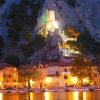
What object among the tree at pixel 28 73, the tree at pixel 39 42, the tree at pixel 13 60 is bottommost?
the tree at pixel 28 73

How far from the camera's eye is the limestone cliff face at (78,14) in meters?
133

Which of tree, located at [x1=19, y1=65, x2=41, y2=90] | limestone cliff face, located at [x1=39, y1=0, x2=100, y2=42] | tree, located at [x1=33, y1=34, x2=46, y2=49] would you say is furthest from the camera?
limestone cliff face, located at [x1=39, y1=0, x2=100, y2=42]

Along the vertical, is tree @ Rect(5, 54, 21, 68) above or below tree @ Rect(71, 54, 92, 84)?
above

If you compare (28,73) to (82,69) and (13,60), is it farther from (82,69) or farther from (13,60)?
(13,60)

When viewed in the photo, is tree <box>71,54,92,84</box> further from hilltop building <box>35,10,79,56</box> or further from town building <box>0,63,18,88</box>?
hilltop building <box>35,10,79,56</box>

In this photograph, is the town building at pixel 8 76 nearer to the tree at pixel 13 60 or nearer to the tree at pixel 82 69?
the tree at pixel 13 60

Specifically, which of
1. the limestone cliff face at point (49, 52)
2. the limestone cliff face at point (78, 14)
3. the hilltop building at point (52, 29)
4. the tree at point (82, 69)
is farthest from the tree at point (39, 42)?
the tree at point (82, 69)

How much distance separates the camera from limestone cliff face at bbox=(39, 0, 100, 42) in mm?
132750

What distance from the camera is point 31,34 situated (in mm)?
130750

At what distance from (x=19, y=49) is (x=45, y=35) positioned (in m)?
9.64

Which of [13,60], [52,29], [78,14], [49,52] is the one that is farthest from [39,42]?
[78,14]

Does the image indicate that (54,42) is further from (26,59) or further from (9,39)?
(9,39)

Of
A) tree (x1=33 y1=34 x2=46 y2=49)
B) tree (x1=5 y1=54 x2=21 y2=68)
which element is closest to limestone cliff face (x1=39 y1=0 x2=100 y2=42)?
tree (x1=33 y1=34 x2=46 y2=49)

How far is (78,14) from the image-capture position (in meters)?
134
